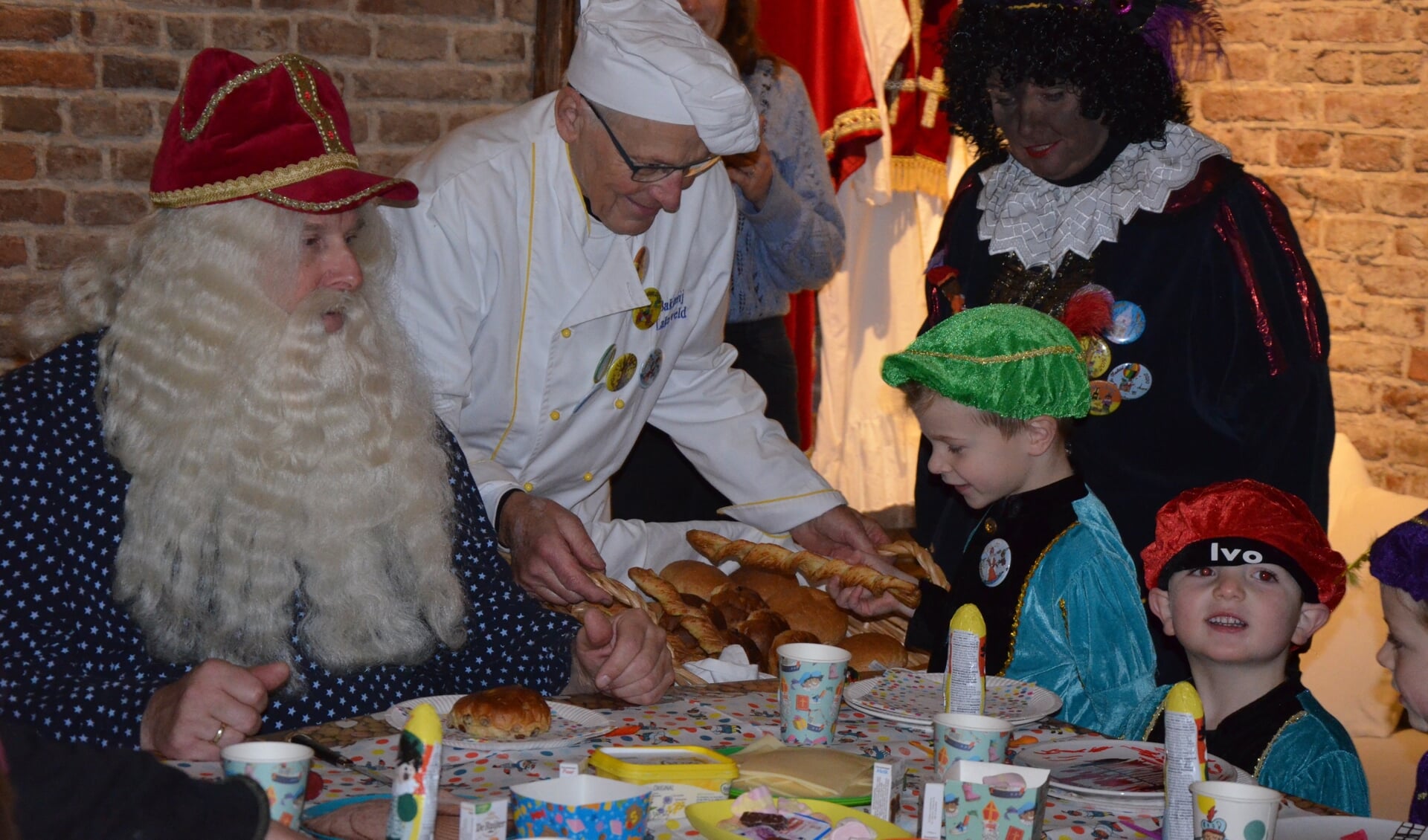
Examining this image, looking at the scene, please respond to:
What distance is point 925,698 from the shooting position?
2033mm

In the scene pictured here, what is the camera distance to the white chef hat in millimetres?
2564

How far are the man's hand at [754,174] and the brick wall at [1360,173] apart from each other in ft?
7.24

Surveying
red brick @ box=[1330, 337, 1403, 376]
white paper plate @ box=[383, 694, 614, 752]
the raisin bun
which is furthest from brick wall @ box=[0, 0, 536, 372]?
red brick @ box=[1330, 337, 1403, 376]

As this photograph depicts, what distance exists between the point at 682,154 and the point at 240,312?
872mm

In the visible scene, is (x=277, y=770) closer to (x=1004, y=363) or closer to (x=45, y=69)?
(x=1004, y=363)

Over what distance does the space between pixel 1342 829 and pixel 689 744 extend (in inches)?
29.7

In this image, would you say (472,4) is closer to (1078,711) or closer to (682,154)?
(682,154)

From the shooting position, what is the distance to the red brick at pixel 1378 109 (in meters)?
5.01

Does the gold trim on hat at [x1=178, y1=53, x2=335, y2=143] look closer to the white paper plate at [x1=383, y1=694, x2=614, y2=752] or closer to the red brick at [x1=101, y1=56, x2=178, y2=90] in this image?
the white paper plate at [x1=383, y1=694, x2=614, y2=752]

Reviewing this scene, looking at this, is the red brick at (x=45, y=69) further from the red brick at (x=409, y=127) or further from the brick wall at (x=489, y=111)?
the red brick at (x=409, y=127)

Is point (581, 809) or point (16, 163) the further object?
point (16, 163)

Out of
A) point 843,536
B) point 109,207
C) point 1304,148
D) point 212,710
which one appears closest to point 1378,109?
point 1304,148

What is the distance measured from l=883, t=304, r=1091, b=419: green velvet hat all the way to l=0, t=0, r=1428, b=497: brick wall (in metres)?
2.19

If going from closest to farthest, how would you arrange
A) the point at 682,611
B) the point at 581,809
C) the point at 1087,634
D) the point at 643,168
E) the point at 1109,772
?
1. the point at 581,809
2. the point at 1109,772
3. the point at 1087,634
4. the point at 682,611
5. the point at 643,168
